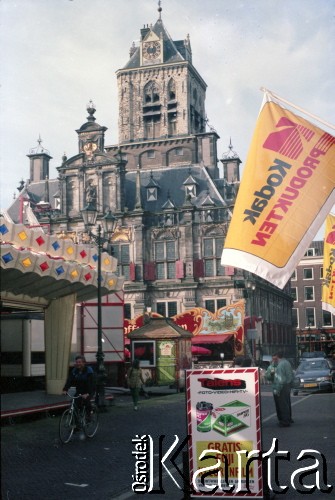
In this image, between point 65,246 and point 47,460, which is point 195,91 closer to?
point 65,246

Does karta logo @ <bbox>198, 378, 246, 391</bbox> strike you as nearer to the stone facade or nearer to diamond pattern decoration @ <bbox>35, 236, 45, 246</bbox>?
diamond pattern decoration @ <bbox>35, 236, 45, 246</bbox>

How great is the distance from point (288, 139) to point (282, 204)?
37.7 inches

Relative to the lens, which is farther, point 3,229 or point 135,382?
point 135,382

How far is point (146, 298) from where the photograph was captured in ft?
153

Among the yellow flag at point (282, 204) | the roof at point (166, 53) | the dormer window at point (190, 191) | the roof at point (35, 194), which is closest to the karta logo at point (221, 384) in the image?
the yellow flag at point (282, 204)

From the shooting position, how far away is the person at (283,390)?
1476 centimetres

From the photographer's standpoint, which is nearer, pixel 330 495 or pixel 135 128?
pixel 330 495

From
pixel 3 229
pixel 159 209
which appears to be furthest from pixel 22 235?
pixel 159 209

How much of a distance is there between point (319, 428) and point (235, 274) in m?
31.2

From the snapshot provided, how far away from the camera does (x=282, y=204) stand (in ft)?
25.7

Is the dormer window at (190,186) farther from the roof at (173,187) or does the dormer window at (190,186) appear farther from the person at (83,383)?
the person at (83,383)

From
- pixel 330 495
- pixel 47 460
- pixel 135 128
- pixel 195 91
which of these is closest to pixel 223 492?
pixel 330 495

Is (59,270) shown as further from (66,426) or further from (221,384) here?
(221,384)

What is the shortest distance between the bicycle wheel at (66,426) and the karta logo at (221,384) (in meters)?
6.37
